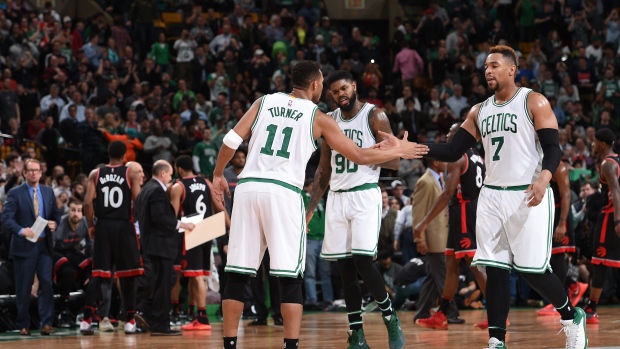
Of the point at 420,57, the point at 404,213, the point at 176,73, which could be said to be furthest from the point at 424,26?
the point at 404,213

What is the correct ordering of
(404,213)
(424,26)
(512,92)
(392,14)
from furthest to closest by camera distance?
(392,14) → (424,26) → (404,213) → (512,92)

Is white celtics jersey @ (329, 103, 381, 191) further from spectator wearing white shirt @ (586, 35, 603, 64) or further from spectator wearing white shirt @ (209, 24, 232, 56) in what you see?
spectator wearing white shirt @ (586, 35, 603, 64)

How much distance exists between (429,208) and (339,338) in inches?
122

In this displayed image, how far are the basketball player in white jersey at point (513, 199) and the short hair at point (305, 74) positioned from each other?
1.42 m

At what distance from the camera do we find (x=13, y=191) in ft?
40.5

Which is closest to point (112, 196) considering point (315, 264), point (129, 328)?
point (129, 328)

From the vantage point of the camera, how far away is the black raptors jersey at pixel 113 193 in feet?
40.4

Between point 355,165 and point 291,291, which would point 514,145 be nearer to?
point 355,165

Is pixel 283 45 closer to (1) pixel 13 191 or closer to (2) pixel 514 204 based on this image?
(1) pixel 13 191

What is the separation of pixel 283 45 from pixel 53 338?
519 inches

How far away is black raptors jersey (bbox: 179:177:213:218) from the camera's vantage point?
503 inches

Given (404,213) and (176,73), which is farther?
(176,73)

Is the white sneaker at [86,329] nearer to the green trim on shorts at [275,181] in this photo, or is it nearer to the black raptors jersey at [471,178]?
the black raptors jersey at [471,178]

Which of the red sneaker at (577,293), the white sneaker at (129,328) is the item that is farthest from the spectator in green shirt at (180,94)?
the red sneaker at (577,293)
